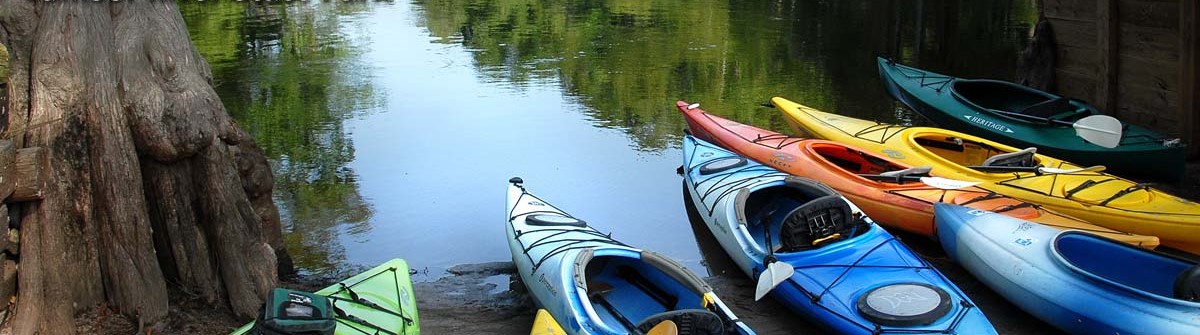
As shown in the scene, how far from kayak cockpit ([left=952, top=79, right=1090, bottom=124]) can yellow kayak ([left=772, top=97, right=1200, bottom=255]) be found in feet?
3.75

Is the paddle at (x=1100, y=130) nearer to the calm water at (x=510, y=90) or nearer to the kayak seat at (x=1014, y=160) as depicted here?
the kayak seat at (x=1014, y=160)

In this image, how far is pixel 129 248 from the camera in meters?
5.12

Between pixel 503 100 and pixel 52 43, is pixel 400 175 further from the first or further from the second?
pixel 52 43

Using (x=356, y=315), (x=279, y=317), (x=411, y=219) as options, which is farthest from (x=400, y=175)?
(x=279, y=317)

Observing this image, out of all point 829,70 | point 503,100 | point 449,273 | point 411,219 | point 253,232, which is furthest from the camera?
point 829,70

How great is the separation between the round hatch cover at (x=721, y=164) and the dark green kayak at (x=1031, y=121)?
284 cm

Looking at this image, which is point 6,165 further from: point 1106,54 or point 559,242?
point 1106,54

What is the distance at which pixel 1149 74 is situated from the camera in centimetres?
918

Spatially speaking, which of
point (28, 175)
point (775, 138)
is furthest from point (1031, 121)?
point (28, 175)

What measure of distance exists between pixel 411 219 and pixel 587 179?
193cm

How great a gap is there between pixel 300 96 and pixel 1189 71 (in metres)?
9.74

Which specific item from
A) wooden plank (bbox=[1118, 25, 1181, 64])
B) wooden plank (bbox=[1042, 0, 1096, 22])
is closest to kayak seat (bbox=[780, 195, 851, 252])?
wooden plank (bbox=[1118, 25, 1181, 64])

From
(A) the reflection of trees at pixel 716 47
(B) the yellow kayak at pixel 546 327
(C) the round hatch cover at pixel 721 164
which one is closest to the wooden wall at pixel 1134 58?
(A) the reflection of trees at pixel 716 47

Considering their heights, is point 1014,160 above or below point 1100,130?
below
